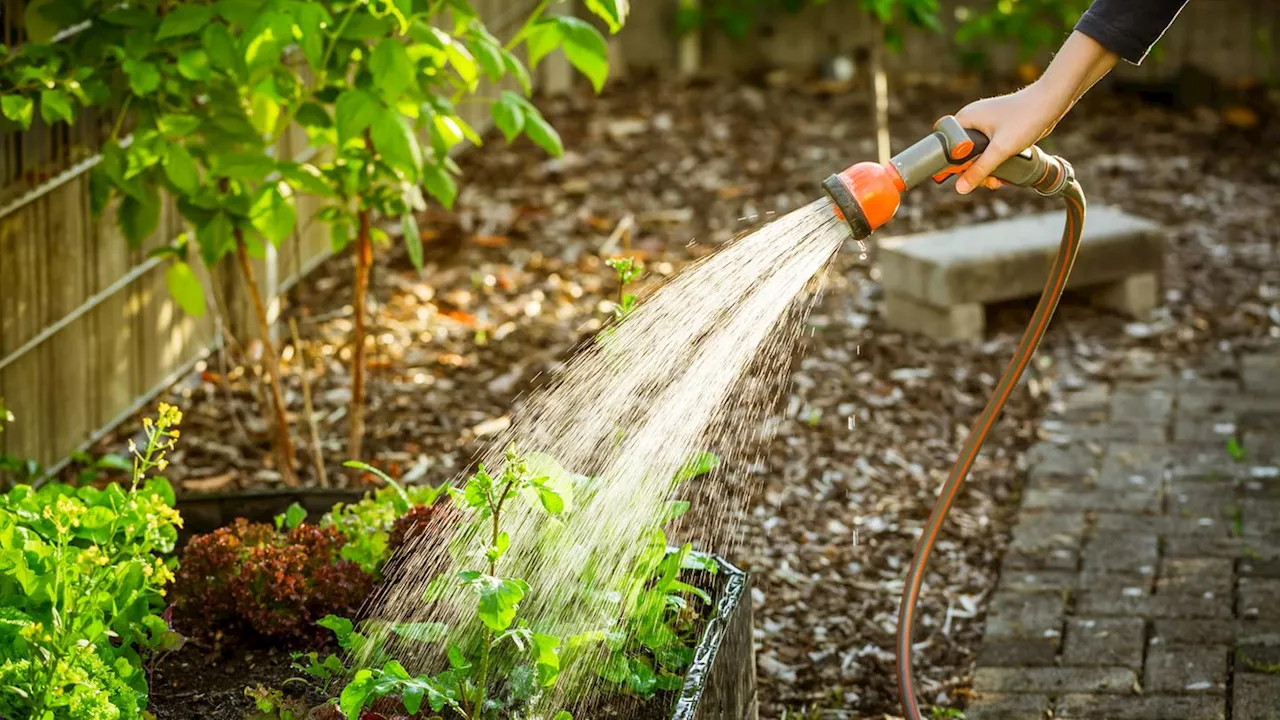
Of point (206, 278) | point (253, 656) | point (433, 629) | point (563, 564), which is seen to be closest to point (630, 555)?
point (563, 564)

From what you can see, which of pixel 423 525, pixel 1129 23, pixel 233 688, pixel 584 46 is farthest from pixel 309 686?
pixel 1129 23

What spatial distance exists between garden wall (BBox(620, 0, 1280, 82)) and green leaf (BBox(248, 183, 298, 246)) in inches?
219

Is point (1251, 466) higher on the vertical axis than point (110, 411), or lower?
lower

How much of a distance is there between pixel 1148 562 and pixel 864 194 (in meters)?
1.90

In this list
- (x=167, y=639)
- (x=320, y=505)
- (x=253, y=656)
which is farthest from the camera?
(x=320, y=505)

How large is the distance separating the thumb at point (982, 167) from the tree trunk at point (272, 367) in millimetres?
1694

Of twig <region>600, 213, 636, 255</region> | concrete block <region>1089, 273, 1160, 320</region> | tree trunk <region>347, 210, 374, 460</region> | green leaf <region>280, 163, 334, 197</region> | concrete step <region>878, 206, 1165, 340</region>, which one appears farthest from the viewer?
twig <region>600, 213, 636, 255</region>

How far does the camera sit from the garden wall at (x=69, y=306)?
3639mm

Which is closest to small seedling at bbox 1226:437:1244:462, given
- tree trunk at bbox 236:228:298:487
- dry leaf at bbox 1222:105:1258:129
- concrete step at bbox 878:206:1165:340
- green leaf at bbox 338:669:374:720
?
concrete step at bbox 878:206:1165:340

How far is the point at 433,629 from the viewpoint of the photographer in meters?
2.19

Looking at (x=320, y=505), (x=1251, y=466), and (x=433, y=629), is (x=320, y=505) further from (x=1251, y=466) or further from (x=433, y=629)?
(x=1251, y=466)

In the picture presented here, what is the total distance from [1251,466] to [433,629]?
2.81 metres

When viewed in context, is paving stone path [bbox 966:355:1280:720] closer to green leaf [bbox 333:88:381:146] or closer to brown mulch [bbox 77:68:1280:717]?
brown mulch [bbox 77:68:1280:717]

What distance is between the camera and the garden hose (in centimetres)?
219
